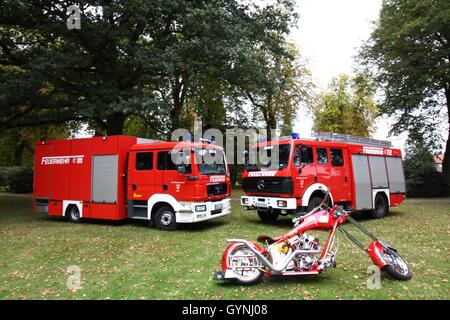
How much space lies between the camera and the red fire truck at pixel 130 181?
1090 cm

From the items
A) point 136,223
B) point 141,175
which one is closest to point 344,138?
point 141,175

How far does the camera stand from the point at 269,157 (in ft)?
38.9

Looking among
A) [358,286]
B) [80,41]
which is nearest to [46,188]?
[80,41]

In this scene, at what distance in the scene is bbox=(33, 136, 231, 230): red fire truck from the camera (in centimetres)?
1090

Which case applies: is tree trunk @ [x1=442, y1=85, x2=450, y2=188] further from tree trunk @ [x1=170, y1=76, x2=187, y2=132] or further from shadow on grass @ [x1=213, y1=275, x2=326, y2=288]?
shadow on grass @ [x1=213, y1=275, x2=326, y2=288]

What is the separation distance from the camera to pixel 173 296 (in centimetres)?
546

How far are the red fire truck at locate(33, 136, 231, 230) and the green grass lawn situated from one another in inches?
23.5

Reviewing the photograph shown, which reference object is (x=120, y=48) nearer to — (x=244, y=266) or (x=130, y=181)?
(x=130, y=181)

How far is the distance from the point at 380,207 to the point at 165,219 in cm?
833

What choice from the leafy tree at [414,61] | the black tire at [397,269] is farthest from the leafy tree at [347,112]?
the black tire at [397,269]

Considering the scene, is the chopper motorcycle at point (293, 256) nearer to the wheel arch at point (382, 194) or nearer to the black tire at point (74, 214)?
the wheel arch at point (382, 194)

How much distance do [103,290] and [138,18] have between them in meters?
10.6

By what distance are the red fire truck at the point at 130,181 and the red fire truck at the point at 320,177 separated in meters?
1.33

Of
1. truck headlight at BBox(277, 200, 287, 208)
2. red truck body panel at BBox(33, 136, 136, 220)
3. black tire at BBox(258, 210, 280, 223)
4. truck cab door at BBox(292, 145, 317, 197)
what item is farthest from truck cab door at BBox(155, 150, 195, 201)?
black tire at BBox(258, 210, 280, 223)
